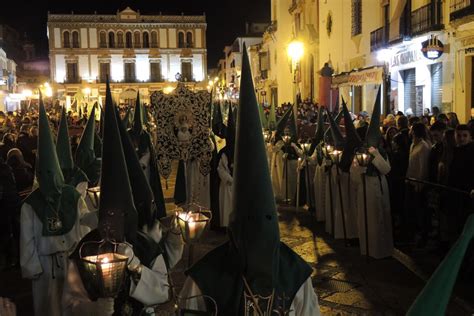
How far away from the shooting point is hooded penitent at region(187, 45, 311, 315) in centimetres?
319

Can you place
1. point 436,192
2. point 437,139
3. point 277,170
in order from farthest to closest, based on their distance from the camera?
1. point 277,170
2. point 437,139
3. point 436,192

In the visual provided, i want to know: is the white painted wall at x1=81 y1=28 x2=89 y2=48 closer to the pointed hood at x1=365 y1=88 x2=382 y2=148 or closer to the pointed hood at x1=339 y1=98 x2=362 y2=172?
the pointed hood at x1=339 y1=98 x2=362 y2=172

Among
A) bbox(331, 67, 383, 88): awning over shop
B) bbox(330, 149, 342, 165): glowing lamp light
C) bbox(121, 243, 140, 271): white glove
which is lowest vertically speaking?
bbox(121, 243, 140, 271): white glove

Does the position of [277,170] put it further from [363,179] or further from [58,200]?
[58,200]

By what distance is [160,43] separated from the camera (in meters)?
79.2

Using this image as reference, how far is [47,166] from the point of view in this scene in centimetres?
532

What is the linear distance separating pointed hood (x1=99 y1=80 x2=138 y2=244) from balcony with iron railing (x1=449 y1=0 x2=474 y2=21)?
42.2 feet

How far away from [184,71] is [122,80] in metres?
8.47

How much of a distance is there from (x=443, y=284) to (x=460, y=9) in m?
14.9

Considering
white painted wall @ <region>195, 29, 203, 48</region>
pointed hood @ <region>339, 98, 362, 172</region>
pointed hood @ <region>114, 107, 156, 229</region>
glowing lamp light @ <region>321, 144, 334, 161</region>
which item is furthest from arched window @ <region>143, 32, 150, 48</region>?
pointed hood @ <region>114, 107, 156, 229</region>

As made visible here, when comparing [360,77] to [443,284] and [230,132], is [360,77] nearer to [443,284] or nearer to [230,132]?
[230,132]

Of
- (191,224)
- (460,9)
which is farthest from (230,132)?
(460,9)

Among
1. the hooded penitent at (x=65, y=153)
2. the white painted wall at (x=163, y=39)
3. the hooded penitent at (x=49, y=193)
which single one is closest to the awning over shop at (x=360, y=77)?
the hooded penitent at (x=65, y=153)

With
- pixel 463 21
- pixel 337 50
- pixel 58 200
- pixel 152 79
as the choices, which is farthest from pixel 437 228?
pixel 152 79
